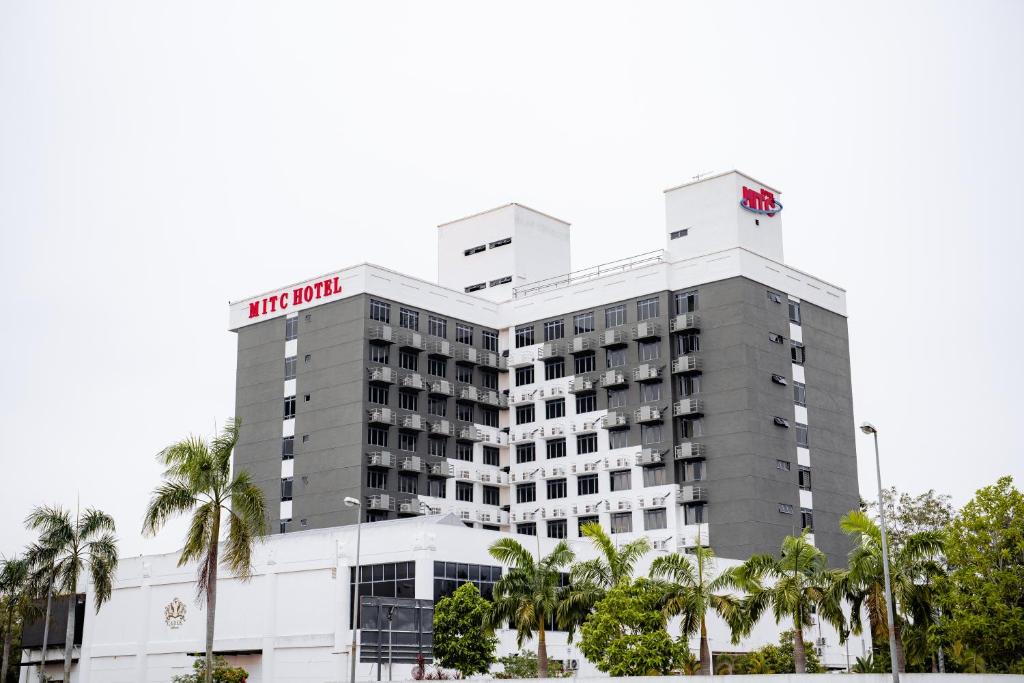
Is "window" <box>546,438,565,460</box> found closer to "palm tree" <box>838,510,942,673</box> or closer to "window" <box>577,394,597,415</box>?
"window" <box>577,394,597,415</box>

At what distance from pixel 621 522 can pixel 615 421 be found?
26.6 feet

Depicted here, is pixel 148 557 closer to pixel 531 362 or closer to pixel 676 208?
pixel 531 362

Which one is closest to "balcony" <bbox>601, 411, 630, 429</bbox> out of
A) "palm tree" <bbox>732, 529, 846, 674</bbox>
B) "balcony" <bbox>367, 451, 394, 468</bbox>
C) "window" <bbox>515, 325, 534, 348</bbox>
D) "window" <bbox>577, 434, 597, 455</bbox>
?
"window" <bbox>577, 434, 597, 455</bbox>

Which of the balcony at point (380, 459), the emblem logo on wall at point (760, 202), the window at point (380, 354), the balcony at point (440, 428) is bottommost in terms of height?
the balcony at point (380, 459)

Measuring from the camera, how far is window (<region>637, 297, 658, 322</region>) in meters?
104

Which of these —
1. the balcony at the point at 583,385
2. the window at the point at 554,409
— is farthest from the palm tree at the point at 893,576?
the window at the point at 554,409

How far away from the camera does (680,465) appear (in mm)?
100250

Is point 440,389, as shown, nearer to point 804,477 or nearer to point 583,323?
point 583,323

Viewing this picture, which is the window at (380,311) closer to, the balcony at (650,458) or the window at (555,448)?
the window at (555,448)

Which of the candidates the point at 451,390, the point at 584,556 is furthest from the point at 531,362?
the point at 584,556

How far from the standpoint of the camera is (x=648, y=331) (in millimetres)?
103000

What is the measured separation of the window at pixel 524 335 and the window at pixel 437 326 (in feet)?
23.2

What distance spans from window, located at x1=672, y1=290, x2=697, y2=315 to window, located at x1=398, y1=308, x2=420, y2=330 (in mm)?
21422

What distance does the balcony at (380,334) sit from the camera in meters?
102
